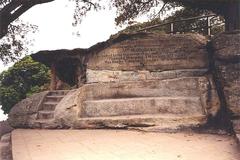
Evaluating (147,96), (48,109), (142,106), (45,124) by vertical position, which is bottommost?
(45,124)

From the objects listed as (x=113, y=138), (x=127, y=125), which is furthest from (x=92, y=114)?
(x=113, y=138)

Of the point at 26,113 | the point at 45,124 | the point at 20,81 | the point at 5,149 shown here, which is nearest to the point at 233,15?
the point at 45,124

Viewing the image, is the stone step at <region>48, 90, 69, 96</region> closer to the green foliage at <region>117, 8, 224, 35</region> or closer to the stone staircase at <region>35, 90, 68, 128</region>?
the stone staircase at <region>35, 90, 68, 128</region>

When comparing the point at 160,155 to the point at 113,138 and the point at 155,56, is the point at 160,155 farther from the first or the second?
the point at 155,56

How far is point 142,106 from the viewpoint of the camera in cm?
862

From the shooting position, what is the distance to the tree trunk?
9.95 m

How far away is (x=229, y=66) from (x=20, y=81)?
12.6m

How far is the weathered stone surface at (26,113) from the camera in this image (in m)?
9.62

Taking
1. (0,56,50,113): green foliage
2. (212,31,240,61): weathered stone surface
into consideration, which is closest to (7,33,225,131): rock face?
(212,31,240,61): weathered stone surface

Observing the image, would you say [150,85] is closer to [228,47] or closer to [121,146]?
[228,47]

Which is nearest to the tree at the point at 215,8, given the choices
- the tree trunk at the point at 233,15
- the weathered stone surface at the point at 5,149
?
the tree trunk at the point at 233,15

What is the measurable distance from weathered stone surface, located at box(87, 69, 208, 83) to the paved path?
7.52ft

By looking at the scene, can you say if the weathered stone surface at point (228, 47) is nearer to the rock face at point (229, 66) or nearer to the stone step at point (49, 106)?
the rock face at point (229, 66)

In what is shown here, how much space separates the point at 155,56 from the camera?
9.51m
